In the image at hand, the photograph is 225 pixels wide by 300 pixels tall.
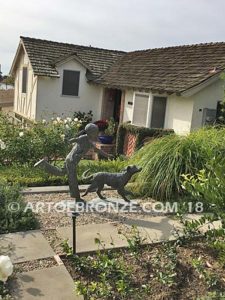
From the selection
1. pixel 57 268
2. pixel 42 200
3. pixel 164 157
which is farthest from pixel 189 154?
pixel 57 268

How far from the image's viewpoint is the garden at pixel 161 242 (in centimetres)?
343

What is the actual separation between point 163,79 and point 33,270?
1205 cm

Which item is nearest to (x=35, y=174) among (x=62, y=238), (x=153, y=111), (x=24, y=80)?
(x=62, y=238)

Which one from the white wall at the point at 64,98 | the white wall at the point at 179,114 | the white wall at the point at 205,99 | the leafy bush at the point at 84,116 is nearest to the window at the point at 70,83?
the white wall at the point at 64,98

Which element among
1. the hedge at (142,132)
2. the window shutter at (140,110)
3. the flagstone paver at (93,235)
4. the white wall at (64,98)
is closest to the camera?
the flagstone paver at (93,235)

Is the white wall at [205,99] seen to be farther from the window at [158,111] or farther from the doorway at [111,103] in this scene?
the doorway at [111,103]

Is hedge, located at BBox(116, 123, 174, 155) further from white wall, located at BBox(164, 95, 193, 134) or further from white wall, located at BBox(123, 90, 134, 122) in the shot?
white wall, located at BBox(123, 90, 134, 122)

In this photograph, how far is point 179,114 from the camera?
1362 cm

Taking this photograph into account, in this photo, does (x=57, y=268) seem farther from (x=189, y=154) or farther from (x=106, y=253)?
(x=189, y=154)

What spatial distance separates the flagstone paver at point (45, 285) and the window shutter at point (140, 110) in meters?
11.8

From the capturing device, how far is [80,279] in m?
3.60

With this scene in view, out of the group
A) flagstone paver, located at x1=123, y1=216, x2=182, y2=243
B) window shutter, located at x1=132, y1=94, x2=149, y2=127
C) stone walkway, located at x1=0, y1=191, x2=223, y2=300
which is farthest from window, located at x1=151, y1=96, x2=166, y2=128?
flagstone paver, located at x1=123, y1=216, x2=182, y2=243

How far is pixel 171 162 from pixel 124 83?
34.5ft

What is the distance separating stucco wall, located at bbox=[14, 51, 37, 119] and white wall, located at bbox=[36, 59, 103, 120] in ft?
1.66
